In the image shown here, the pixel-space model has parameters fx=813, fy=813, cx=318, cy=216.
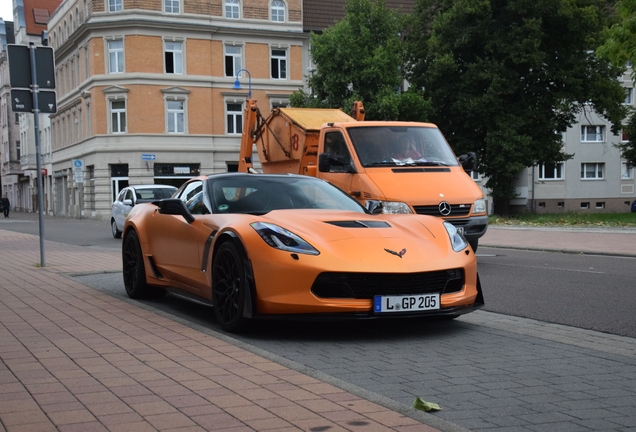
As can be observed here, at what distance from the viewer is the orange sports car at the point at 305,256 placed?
245 inches

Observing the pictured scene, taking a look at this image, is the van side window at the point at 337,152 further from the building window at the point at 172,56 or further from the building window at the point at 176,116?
the building window at the point at 172,56

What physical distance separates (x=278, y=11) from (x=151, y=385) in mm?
52077

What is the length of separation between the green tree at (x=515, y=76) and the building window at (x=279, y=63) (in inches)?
727

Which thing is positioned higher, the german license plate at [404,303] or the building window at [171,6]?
the building window at [171,6]

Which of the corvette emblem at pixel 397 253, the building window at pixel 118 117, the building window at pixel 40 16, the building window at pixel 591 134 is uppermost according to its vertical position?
the building window at pixel 40 16

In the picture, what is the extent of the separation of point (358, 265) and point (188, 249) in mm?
2091

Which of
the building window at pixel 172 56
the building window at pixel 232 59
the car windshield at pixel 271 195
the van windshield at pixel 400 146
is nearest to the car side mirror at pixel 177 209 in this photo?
the car windshield at pixel 271 195

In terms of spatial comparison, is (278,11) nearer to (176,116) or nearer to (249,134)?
(176,116)

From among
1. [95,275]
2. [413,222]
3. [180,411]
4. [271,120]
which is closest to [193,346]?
[180,411]

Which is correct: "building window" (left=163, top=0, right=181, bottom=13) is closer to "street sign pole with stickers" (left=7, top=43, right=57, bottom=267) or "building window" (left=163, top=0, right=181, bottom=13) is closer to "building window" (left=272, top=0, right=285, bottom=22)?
"building window" (left=272, top=0, right=285, bottom=22)

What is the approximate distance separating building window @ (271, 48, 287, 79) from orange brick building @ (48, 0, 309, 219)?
0.07m

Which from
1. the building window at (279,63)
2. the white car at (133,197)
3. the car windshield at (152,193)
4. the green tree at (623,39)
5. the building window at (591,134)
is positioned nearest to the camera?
the green tree at (623,39)

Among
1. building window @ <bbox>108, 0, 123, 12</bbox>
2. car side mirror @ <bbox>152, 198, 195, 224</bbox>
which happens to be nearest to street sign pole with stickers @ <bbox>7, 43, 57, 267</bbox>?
car side mirror @ <bbox>152, 198, 195, 224</bbox>

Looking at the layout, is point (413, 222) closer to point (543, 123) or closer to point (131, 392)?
point (131, 392)
